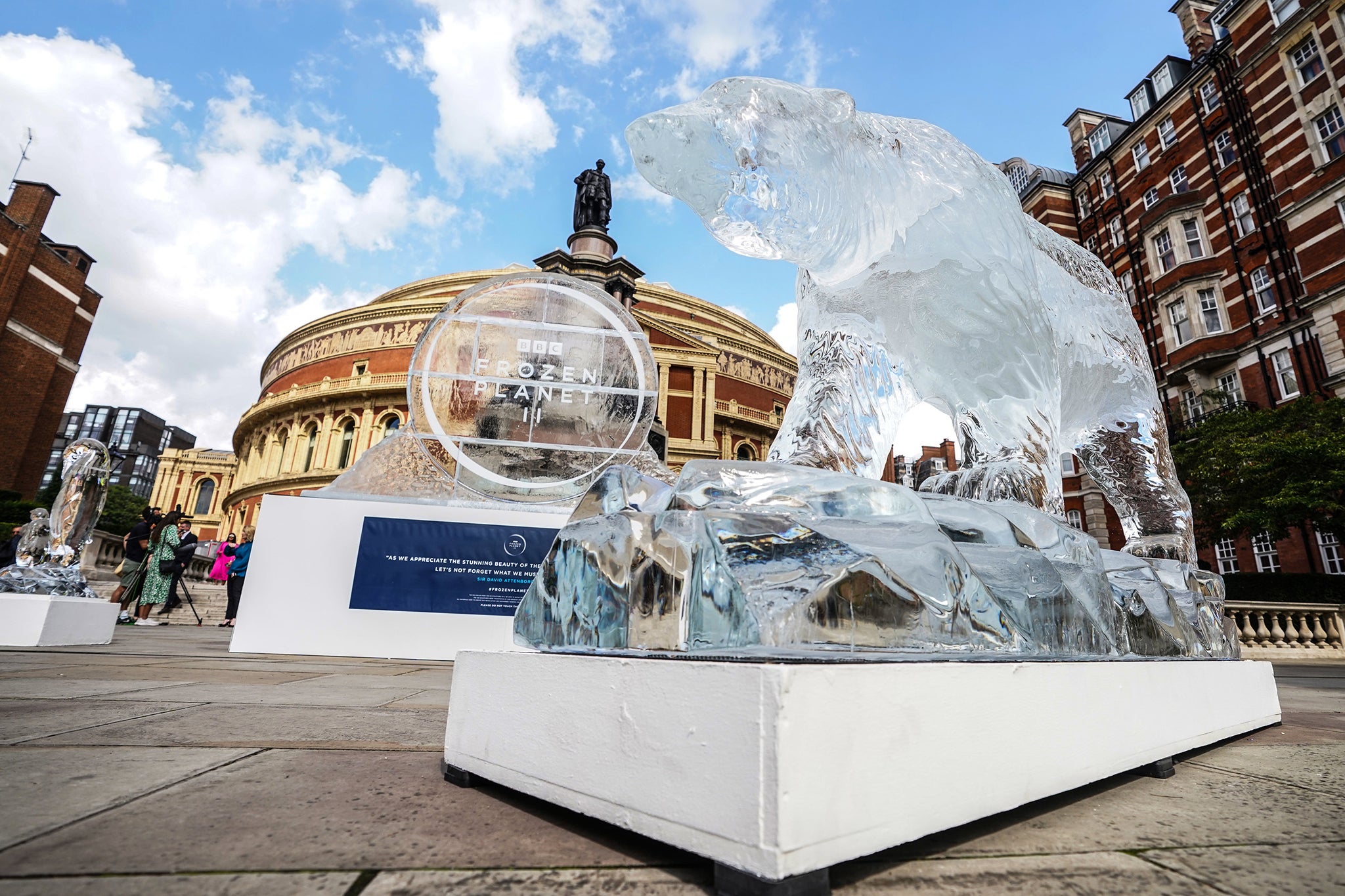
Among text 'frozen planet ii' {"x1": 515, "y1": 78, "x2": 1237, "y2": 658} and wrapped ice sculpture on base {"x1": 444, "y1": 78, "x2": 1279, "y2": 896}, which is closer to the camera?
wrapped ice sculpture on base {"x1": 444, "y1": 78, "x2": 1279, "y2": 896}

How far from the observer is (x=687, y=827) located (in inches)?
32.1

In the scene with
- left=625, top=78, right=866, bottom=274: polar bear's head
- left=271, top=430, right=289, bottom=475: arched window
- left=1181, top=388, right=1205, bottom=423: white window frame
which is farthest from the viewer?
left=271, top=430, right=289, bottom=475: arched window

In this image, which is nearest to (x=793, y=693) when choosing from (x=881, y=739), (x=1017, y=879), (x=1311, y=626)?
(x=881, y=739)

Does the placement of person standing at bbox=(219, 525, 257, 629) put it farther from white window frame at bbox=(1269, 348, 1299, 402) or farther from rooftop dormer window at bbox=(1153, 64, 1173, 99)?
rooftop dormer window at bbox=(1153, 64, 1173, 99)

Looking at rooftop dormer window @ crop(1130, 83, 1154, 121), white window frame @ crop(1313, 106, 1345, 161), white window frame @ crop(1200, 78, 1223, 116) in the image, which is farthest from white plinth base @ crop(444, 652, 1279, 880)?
rooftop dormer window @ crop(1130, 83, 1154, 121)

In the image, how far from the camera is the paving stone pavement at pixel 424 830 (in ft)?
2.53

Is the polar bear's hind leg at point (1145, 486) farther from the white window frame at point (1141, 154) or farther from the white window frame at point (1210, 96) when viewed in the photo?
the white window frame at point (1141, 154)

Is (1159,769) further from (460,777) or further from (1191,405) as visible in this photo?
(1191,405)

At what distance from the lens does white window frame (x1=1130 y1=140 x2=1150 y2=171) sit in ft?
72.0

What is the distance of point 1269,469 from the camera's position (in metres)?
13.0

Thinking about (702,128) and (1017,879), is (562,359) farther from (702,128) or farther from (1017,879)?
(1017,879)

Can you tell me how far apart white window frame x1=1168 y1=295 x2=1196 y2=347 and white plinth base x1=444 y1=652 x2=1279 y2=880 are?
77.7 feet

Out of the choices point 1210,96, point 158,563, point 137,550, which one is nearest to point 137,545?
point 137,550

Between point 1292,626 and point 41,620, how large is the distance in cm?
1594
